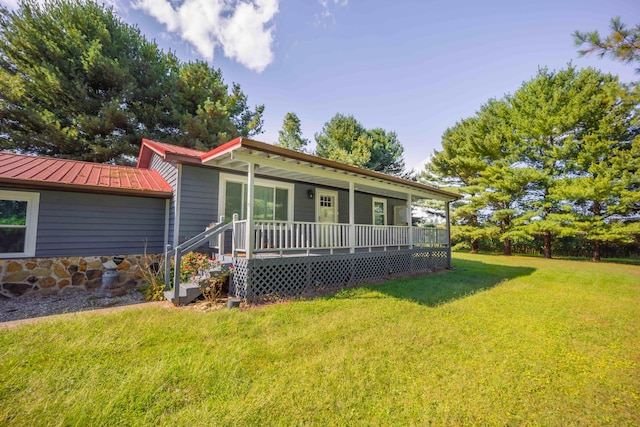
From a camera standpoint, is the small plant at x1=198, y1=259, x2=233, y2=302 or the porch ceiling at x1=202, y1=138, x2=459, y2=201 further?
the small plant at x1=198, y1=259, x2=233, y2=302

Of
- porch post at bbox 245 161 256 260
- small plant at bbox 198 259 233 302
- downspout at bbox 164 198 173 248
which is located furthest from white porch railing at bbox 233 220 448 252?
downspout at bbox 164 198 173 248

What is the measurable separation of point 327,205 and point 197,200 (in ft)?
15.1

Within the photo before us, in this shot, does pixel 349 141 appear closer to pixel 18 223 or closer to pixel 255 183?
pixel 255 183

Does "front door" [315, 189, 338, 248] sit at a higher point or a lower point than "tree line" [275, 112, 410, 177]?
lower

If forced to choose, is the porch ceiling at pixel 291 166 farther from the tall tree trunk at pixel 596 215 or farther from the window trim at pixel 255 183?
the tall tree trunk at pixel 596 215

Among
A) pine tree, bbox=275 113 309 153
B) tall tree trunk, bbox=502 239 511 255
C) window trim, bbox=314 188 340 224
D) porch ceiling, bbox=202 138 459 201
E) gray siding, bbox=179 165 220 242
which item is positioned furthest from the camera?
pine tree, bbox=275 113 309 153

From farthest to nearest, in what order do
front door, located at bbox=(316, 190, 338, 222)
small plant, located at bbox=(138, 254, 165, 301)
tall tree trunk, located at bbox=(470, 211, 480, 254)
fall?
tall tree trunk, located at bbox=(470, 211, 480, 254), front door, located at bbox=(316, 190, 338, 222), small plant, located at bbox=(138, 254, 165, 301)

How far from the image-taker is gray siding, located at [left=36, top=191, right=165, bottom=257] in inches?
241

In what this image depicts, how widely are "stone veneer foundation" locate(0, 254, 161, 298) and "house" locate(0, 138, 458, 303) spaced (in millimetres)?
21

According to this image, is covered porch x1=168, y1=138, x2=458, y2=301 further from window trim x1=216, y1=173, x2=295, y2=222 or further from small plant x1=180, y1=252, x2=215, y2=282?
small plant x1=180, y1=252, x2=215, y2=282

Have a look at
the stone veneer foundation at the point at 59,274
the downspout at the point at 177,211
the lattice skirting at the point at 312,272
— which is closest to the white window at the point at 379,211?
the lattice skirting at the point at 312,272

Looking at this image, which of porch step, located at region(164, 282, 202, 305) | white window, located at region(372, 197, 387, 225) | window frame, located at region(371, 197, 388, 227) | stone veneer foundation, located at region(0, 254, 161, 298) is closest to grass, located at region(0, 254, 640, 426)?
porch step, located at region(164, 282, 202, 305)

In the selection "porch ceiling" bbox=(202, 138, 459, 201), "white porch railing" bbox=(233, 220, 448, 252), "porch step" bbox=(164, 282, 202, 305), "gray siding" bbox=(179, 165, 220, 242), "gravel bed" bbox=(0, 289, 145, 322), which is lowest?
"gravel bed" bbox=(0, 289, 145, 322)

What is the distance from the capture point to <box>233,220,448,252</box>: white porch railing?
598 centimetres
